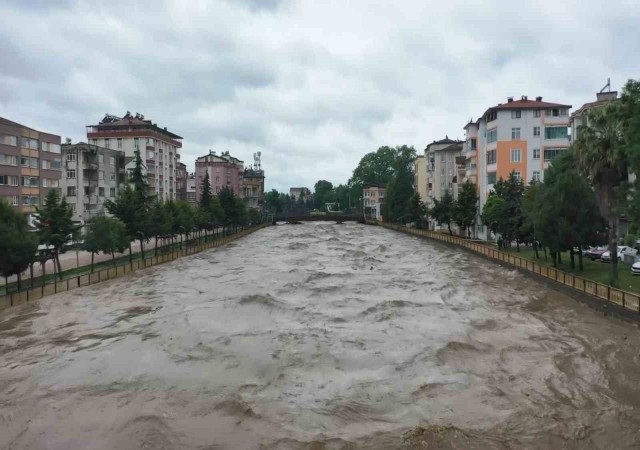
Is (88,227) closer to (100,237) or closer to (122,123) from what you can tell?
(100,237)

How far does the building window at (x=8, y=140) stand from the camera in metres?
53.6

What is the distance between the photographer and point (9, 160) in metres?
54.7

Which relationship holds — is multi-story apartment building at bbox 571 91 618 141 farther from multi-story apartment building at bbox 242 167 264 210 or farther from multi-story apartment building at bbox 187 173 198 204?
multi-story apartment building at bbox 242 167 264 210

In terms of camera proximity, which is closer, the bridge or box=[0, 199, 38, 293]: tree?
box=[0, 199, 38, 293]: tree

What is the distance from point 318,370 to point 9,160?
50.9m

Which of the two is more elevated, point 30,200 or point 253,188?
point 253,188

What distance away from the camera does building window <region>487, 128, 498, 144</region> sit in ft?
219

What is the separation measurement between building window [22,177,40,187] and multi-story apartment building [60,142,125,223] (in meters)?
10.6

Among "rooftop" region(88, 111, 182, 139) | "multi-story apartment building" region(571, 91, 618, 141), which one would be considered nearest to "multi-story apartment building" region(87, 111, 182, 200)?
"rooftop" region(88, 111, 182, 139)

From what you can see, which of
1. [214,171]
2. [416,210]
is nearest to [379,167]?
[214,171]

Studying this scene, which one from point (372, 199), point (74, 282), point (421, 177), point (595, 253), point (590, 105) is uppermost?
point (590, 105)

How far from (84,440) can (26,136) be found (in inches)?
2128

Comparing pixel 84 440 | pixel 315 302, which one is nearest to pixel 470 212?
pixel 315 302

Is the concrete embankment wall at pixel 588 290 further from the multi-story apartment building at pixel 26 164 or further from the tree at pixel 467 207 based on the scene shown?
the multi-story apartment building at pixel 26 164
